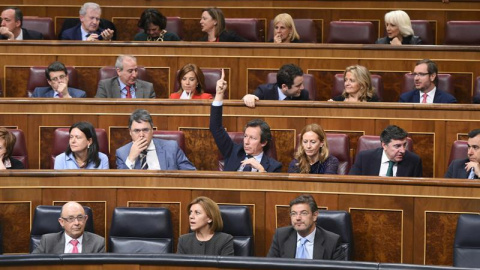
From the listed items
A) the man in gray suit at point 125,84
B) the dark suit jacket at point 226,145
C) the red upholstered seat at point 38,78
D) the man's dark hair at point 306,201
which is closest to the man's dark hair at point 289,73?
the dark suit jacket at point 226,145

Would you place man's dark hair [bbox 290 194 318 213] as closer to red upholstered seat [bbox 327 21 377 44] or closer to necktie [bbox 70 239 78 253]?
necktie [bbox 70 239 78 253]

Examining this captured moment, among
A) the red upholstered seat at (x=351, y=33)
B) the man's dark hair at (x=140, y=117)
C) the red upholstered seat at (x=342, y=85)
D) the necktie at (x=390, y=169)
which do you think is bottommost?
the necktie at (x=390, y=169)

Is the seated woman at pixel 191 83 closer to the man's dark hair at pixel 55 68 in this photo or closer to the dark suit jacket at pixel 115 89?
the dark suit jacket at pixel 115 89

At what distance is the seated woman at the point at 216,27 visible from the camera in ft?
14.7

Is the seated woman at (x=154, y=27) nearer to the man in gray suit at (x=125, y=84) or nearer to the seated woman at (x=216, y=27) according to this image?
the seated woman at (x=216, y=27)

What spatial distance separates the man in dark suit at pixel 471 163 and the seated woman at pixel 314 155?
0.40 meters

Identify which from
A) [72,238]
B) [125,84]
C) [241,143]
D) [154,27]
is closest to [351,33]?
[154,27]

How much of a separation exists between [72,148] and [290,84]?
3.01 ft

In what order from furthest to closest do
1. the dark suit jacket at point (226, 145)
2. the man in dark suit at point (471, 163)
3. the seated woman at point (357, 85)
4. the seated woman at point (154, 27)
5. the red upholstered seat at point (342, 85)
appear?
the seated woman at point (154, 27) → the red upholstered seat at point (342, 85) → the seated woman at point (357, 85) → the dark suit jacket at point (226, 145) → the man in dark suit at point (471, 163)

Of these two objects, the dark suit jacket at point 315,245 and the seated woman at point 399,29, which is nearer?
the dark suit jacket at point 315,245

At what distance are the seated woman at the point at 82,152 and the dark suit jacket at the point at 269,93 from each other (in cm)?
76

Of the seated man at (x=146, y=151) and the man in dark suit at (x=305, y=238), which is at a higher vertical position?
the seated man at (x=146, y=151)

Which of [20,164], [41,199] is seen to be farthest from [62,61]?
[41,199]

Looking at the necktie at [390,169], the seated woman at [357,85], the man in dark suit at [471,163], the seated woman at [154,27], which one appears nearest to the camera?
the man in dark suit at [471,163]
